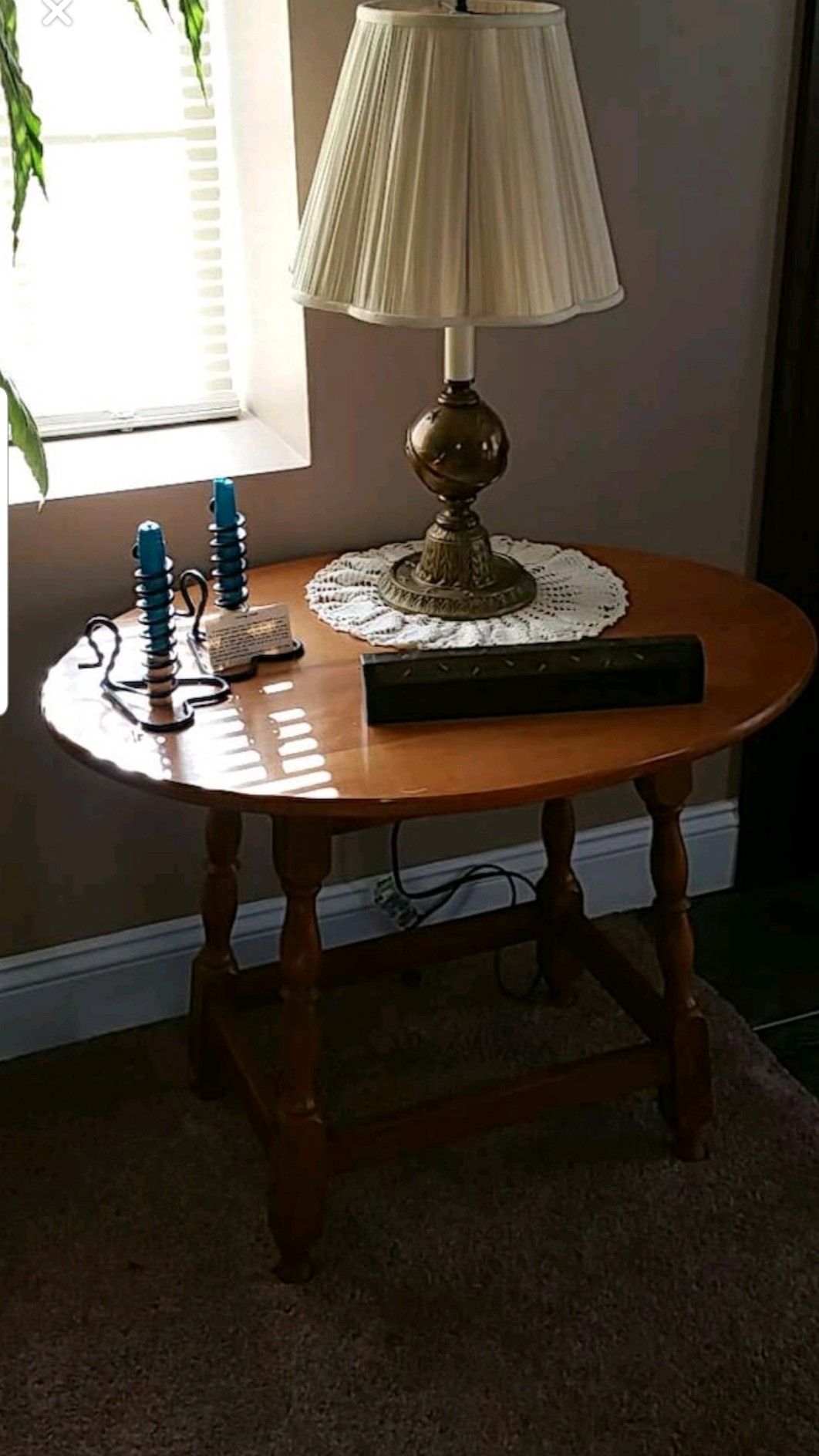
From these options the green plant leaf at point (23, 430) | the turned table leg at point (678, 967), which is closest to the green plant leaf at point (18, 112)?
the green plant leaf at point (23, 430)

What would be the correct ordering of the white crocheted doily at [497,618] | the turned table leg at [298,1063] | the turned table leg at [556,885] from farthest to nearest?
the turned table leg at [556,885] → the white crocheted doily at [497,618] → the turned table leg at [298,1063]

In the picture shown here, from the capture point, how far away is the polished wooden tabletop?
134 cm

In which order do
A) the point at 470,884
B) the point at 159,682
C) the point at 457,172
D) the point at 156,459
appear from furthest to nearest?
the point at 470,884
the point at 156,459
the point at 159,682
the point at 457,172

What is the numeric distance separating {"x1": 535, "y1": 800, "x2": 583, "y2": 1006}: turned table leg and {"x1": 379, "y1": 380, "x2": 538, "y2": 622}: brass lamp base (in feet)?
1.11

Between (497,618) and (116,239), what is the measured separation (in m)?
0.68

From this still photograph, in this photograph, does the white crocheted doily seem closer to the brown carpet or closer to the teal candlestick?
the teal candlestick

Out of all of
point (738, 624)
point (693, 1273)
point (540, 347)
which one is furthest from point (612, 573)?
point (693, 1273)

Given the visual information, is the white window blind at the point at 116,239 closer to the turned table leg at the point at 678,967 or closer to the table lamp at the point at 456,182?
the table lamp at the point at 456,182

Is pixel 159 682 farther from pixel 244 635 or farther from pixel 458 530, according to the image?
pixel 458 530

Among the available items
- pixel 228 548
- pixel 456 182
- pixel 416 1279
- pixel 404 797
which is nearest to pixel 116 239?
pixel 228 548

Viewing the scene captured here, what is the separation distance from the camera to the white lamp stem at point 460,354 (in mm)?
1546

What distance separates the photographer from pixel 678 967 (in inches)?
65.8

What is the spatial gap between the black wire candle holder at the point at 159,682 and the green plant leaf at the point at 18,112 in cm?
34

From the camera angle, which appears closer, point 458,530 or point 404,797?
point 404,797
